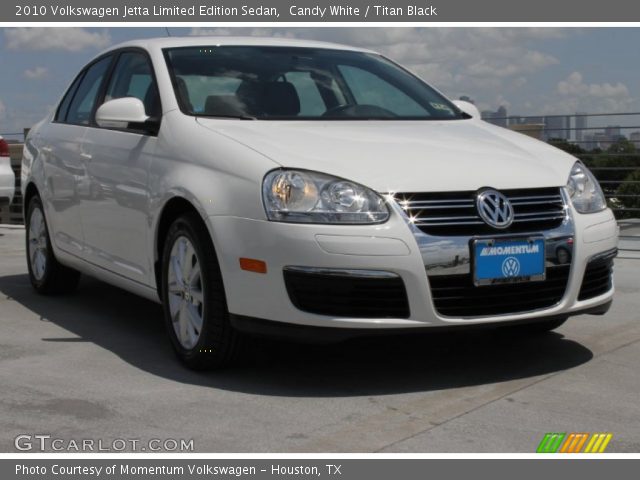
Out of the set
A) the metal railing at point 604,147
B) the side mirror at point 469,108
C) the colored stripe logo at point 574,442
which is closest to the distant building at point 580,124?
the metal railing at point 604,147

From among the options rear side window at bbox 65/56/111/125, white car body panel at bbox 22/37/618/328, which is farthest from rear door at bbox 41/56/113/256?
white car body panel at bbox 22/37/618/328

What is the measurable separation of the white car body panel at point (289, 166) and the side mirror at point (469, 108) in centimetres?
19

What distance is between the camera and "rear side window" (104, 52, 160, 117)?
582 cm

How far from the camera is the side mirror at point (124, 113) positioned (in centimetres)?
556

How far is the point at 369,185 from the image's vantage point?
467cm

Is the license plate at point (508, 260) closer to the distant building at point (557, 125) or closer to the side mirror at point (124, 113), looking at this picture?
the side mirror at point (124, 113)

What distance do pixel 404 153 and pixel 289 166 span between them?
57cm

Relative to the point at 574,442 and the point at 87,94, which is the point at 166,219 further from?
the point at 574,442

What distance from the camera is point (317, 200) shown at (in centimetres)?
465

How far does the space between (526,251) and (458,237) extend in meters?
0.35

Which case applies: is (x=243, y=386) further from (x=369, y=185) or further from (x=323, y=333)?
(x=369, y=185)

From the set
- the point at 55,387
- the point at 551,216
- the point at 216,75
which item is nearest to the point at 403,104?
the point at 216,75
